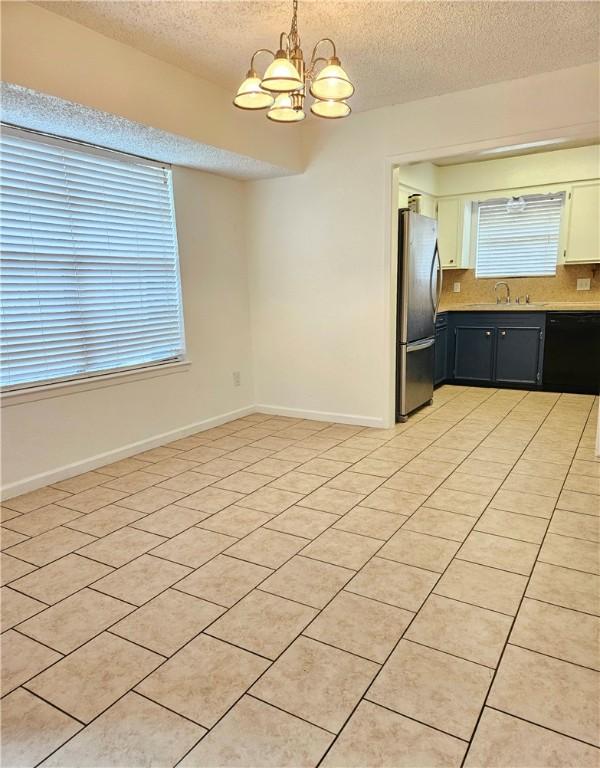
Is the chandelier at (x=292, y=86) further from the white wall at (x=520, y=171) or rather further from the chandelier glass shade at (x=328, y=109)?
the white wall at (x=520, y=171)

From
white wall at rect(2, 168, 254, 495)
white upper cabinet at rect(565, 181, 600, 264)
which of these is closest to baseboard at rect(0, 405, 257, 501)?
white wall at rect(2, 168, 254, 495)

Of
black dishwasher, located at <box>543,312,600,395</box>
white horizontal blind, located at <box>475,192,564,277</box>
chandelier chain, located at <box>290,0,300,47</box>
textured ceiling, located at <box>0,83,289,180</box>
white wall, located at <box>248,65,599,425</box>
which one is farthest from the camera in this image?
white horizontal blind, located at <box>475,192,564,277</box>

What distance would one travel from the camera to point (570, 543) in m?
2.34

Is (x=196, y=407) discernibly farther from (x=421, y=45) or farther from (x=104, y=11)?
(x=421, y=45)

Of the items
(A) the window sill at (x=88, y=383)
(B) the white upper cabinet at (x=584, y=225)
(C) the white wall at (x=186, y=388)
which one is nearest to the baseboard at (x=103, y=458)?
(C) the white wall at (x=186, y=388)

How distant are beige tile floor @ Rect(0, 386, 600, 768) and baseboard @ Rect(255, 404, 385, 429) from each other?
96cm

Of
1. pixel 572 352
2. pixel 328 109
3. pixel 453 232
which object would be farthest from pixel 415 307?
pixel 328 109

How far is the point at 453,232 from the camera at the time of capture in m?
5.98

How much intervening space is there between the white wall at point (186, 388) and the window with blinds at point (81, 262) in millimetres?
161

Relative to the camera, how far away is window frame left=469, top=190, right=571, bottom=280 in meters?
5.40

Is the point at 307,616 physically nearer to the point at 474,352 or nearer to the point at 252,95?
the point at 252,95

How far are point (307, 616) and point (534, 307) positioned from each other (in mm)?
4619

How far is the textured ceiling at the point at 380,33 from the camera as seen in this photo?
2404 millimetres

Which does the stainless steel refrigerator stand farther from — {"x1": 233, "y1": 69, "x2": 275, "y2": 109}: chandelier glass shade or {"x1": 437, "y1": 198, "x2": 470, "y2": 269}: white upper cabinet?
{"x1": 233, "y1": 69, "x2": 275, "y2": 109}: chandelier glass shade
